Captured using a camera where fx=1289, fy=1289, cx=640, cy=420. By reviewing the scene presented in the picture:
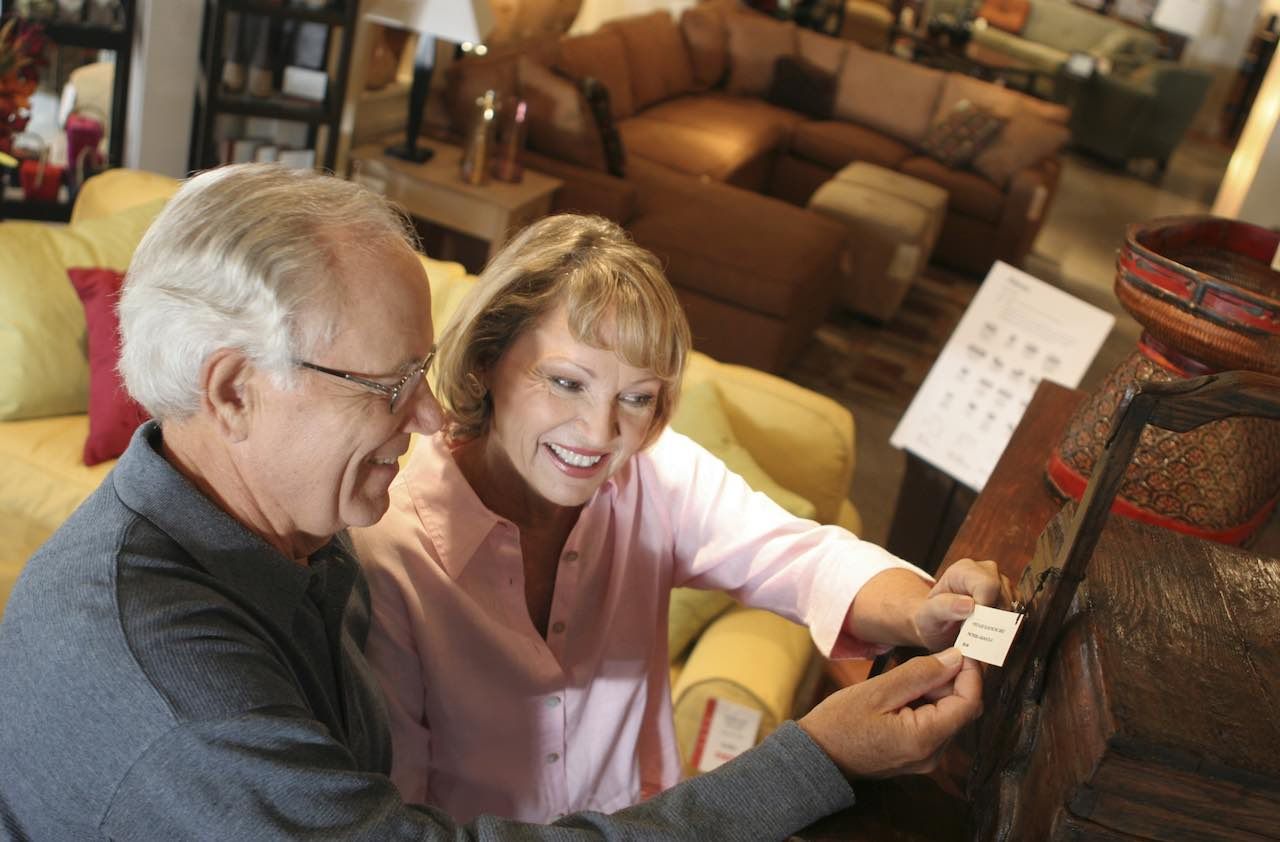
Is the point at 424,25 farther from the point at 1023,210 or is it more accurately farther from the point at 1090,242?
the point at 1090,242

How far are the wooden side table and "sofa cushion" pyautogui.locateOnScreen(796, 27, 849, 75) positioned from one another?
4.03 metres

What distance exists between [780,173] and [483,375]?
6610 millimetres

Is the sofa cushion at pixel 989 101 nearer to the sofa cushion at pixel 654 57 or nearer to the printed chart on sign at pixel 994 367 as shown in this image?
the sofa cushion at pixel 654 57

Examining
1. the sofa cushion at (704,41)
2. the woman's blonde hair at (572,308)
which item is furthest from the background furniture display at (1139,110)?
the woman's blonde hair at (572,308)

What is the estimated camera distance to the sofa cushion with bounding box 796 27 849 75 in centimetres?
830

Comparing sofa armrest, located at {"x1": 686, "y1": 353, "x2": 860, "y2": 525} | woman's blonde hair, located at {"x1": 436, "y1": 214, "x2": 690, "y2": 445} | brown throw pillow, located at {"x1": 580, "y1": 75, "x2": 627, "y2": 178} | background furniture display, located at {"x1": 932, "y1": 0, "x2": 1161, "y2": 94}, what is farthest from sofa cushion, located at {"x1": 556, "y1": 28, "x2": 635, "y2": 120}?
background furniture display, located at {"x1": 932, "y1": 0, "x2": 1161, "y2": 94}

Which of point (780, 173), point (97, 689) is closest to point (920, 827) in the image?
point (97, 689)

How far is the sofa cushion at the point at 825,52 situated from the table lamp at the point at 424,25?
4.18 metres

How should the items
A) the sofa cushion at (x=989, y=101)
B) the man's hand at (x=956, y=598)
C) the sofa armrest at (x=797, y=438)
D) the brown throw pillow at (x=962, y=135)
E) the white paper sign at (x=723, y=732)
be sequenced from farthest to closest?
the sofa cushion at (x=989, y=101)
the brown throw pillow at (x=962, y=135)
the sofa armrest at (x=797, y=438)
the white paper sign at (x=723, y=732)
the man's hand at (x=956, y=598)

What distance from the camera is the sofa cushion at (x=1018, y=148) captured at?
7.39 meters

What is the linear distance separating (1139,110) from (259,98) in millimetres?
8833

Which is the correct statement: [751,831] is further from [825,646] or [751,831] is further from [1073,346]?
[1073,346]

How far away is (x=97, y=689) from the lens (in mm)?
962

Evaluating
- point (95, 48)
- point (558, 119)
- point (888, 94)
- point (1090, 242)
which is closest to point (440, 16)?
point (558, 119)
